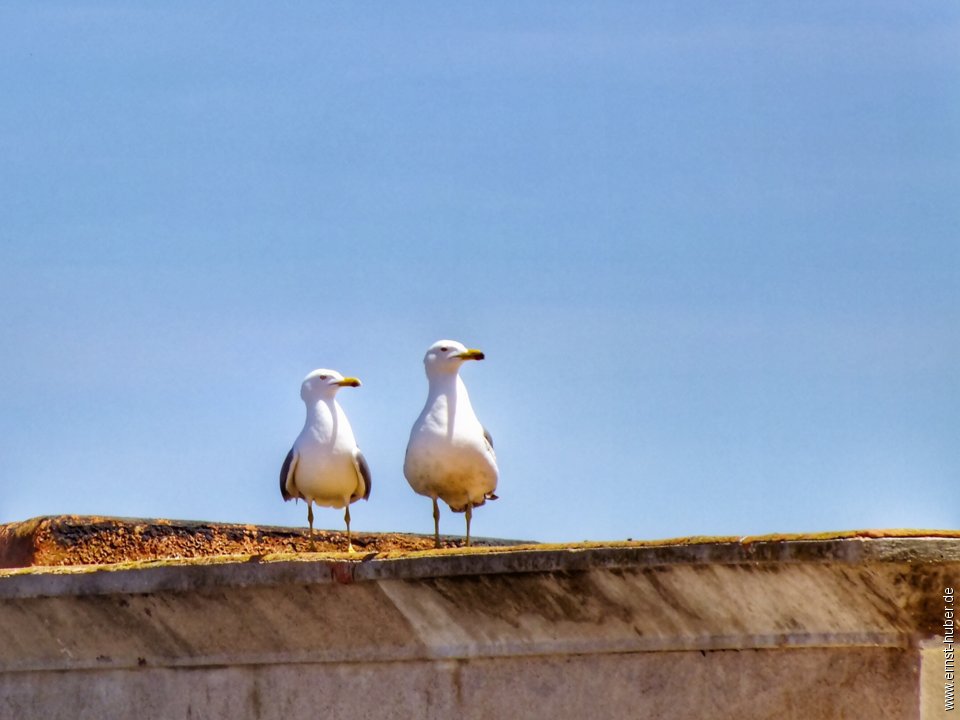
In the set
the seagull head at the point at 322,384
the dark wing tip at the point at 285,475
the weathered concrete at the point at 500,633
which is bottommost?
the weathered concrete at the point at 500,633

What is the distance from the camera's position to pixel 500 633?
10.0m

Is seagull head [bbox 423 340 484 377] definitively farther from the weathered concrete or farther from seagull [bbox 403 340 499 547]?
the weathered concrete

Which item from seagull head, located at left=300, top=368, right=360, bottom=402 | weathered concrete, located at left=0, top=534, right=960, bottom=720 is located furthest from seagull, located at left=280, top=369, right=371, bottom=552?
weathered concrete, located at left=0, top=534, right=960, bottom=720

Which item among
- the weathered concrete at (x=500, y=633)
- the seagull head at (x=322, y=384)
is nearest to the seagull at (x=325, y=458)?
the seagull head at (x=322, y=384)

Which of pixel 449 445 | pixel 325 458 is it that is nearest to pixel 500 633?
pixel 449 445

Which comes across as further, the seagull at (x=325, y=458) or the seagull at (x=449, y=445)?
the seagull at (x=325, y=458)

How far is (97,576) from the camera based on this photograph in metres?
11.1

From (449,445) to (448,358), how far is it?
26.1 inches

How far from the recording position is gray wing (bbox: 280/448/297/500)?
1241cm

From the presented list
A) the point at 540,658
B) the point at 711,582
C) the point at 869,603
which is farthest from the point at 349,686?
the point at 869,603

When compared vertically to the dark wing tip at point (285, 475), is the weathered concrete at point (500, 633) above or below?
below

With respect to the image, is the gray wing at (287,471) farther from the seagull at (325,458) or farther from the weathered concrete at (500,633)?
the weathered concrete at (500,633)

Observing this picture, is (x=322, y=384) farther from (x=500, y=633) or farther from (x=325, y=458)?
(x=500, y=633)

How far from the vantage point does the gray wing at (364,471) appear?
1251 centimetres
